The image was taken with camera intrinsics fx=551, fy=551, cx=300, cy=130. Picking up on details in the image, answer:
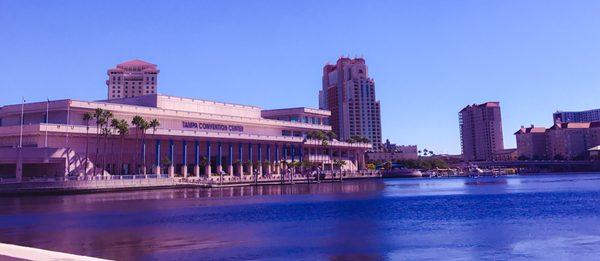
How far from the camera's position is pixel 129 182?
100750 millimetres

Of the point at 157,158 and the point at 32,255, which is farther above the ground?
the point at 157,158

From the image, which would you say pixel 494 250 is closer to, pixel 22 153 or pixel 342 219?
pixel 342 219

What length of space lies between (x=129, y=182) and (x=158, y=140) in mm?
21588

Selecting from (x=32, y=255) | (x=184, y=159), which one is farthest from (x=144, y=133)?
(x=32, y=255)

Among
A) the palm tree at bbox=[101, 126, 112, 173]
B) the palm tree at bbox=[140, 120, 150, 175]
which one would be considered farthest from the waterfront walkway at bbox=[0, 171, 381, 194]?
the palm tree at bbox=[101, 126, 112, 173]

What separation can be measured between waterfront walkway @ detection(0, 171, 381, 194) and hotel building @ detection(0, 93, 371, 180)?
18.0 ft

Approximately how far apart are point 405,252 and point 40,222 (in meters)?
30.2

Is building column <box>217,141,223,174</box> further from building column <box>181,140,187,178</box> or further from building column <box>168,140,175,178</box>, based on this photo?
building column <box>168,140,175,178</box>

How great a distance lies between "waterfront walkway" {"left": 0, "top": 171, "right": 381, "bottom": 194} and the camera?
285ft

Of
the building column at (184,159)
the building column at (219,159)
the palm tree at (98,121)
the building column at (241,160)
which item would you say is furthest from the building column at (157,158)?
the building column at (241,160)

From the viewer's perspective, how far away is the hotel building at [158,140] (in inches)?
4097

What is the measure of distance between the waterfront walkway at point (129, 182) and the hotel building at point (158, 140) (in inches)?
216

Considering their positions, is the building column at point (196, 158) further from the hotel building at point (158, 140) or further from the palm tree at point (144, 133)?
the palm tree at point (144, 133)

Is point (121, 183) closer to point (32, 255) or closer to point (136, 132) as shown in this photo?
point (136, 132)
